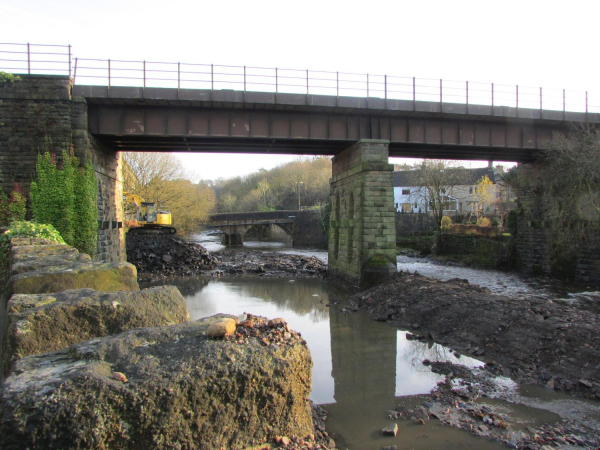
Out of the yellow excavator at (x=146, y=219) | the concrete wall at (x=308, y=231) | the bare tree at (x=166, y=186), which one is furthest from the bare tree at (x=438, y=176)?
the yellow excavator at (x=146, y=219)

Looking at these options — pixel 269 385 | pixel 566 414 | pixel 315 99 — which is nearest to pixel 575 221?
pixel 315 99

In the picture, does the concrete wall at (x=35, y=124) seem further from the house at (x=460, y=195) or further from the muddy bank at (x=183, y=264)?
the house at (x=460, y=195)

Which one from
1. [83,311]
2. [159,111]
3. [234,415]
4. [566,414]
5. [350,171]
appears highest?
[159,111]

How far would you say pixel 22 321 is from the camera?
306 cm

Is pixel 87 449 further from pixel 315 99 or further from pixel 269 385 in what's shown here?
pixel 315 99

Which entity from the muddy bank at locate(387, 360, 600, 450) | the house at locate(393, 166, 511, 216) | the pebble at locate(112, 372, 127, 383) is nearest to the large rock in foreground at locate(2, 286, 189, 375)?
the pebble at locate(112, 372, 127, 383)

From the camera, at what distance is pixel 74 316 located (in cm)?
337

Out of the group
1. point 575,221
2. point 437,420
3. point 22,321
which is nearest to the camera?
point 22,321

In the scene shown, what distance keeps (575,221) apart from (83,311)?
77.4 feet

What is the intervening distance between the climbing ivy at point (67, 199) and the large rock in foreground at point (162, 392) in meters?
14.1

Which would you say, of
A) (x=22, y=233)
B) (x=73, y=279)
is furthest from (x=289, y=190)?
(x=73, y=279)

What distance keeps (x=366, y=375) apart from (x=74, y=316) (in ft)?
21.2

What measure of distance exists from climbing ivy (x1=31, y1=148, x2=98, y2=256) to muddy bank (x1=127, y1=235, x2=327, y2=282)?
7563 mm

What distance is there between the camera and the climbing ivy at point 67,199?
48.8 feet
